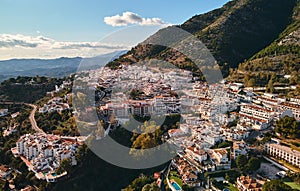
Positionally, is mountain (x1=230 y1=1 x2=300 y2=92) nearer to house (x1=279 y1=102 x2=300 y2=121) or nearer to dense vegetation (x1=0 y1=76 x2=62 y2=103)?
house (x1=279 y1=102 x2=300 y2=121)

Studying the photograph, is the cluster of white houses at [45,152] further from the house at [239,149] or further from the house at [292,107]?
the house at [292,107]

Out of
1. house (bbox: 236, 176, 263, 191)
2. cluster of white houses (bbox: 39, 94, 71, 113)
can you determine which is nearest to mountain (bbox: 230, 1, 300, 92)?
house (bbox: 236, 176, 263, 191)

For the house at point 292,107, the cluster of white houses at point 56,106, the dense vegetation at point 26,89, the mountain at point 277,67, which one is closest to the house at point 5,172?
the cluster of white houses at point 56,106

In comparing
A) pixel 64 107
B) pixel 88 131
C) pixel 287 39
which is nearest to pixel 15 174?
pixel 88 131

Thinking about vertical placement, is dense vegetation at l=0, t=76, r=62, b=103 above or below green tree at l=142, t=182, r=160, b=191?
above

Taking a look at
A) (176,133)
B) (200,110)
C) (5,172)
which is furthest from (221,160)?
(5,172)

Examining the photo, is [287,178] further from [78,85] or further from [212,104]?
[78,85]

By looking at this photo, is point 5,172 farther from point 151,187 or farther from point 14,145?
point 151,187
